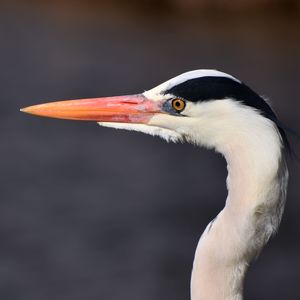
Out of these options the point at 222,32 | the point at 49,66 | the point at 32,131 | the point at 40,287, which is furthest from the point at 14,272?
the point at 222,32

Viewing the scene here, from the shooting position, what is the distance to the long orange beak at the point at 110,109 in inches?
102

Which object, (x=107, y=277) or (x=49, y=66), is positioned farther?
(x=49, y=66)

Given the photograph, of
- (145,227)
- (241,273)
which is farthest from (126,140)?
(241,273)

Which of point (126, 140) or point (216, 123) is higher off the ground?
point (216, 123)

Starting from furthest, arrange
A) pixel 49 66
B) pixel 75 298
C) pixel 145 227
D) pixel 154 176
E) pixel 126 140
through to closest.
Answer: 1. pixel 49 66
2. pixel 126 140
3. pixel 154 176
4. pixel 145 227
5. pixel 75 298

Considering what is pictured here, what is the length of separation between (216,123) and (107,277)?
3.23 meters

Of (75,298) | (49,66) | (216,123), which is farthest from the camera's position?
(49,66)

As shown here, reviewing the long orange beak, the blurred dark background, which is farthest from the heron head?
the blurred dark background

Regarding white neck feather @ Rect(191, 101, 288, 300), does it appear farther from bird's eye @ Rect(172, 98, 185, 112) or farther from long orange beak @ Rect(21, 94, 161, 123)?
long orange beak @ Rect(21, 94, 161, 123)

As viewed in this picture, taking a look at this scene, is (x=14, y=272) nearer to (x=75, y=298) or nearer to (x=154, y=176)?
(x=75, y=298)

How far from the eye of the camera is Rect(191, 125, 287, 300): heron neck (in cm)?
229

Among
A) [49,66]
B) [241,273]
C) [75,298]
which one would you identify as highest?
[241,273]

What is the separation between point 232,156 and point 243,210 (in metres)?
0.13

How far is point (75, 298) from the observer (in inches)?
211
